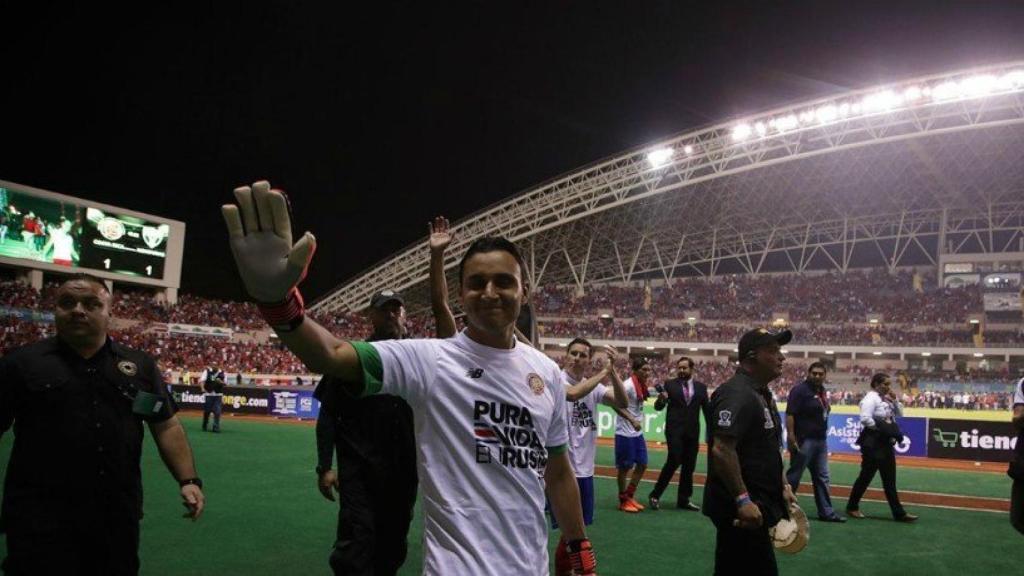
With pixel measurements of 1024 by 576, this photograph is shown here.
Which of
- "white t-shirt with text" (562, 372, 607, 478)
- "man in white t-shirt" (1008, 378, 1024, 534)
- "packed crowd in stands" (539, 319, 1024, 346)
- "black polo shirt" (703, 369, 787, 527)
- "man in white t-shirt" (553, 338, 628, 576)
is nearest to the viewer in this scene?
"black polo shirt" (703, 369, 787, 527)

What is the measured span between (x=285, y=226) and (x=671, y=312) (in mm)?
54199

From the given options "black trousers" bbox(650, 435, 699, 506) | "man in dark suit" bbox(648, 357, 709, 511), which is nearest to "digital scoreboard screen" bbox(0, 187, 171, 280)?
"man in dark suit" bbox(648, 357, 709, 511)

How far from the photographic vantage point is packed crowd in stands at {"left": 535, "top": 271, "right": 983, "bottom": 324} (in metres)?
49.8

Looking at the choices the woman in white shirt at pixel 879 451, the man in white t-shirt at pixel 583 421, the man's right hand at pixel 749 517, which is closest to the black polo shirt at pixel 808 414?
the woman in white shirt at pixel 879 451

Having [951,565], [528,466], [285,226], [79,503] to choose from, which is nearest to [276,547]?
[79,503]

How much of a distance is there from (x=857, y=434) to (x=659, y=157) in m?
24.8

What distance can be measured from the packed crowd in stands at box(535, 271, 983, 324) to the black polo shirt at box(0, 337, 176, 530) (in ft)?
169

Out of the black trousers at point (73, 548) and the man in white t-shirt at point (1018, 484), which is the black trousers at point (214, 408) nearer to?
the black trousers at point (73, 548)

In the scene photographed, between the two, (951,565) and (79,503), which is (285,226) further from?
(951,565)

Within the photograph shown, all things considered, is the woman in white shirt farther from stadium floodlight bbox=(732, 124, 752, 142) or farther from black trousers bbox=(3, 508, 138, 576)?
stadium floodlight bbox=(732, 124, 752, 142)

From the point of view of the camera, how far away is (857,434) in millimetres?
20406

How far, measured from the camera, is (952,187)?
4453 cm

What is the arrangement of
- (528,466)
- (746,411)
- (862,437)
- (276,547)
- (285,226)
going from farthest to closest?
(862,437)
(276,547)
(746,411)
(528,466)
(285,226)

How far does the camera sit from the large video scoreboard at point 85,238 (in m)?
40.6
